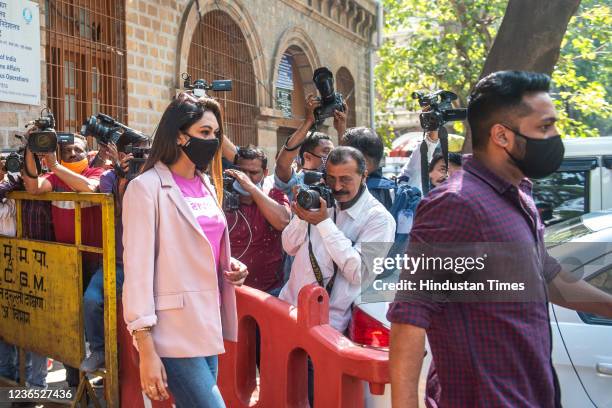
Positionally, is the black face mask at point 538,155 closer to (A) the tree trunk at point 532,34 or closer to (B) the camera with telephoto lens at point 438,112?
(B) the camera with telephoto lens at point 438,112

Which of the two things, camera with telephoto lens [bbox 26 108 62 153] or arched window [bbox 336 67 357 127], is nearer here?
camera with telephoto lens [bbox 26 108 62 153]

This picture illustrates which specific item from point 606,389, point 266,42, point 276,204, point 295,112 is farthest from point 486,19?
point 606,389

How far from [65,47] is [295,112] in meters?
7.92

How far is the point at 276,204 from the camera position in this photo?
425cm

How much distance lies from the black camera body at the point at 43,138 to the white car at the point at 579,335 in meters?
2.27

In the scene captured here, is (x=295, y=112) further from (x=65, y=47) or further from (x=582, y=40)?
(x=65, y=47)

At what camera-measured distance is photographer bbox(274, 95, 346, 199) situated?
14.9ft

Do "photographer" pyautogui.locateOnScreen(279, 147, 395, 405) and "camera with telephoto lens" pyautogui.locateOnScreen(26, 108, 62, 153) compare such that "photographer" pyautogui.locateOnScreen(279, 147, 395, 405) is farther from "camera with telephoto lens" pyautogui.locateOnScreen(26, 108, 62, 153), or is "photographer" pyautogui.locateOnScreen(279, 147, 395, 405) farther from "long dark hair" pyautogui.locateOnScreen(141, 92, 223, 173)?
"camera with telephoto lens" pyautogui.locateOnScreen(26, 108, 62, 153)

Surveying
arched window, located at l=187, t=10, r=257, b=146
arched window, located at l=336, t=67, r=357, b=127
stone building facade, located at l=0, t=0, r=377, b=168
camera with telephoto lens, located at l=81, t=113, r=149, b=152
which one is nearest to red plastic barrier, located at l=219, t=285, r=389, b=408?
camera with telephoto lens, located at l=81, t=113, r=149, b=152

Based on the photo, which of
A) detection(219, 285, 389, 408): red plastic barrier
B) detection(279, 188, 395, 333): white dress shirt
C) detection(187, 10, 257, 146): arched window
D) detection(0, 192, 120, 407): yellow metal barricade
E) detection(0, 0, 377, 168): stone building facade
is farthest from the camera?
detection(187, 10, 257, 146): arched window

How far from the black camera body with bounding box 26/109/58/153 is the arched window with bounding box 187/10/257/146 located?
6061mm

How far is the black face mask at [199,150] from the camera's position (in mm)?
2781

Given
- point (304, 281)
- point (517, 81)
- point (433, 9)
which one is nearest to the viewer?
point (517, 81)

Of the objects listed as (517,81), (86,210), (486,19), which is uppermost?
(486,19)
